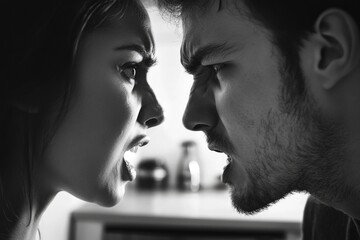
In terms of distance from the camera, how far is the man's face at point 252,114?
928 mm

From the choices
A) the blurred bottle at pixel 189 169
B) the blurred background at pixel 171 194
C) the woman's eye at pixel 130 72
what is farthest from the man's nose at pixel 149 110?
the blurred bottle at pixel 189 169

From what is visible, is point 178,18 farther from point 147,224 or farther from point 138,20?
point 147,224

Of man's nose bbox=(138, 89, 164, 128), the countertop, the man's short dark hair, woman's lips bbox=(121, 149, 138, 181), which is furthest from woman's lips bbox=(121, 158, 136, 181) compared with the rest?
the countertop

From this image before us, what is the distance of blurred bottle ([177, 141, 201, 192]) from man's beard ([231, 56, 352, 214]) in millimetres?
1592

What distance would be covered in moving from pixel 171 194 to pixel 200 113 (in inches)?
59.7

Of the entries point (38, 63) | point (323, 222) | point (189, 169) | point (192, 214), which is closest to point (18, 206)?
point (38, 63)

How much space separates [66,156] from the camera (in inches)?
34.8

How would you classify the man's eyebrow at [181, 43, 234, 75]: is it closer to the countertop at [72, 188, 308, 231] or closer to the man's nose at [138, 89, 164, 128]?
the man's nose at [138, 89, 164, 128]

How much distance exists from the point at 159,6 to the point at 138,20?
0.79ft

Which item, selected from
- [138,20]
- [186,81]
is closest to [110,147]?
[138,20]

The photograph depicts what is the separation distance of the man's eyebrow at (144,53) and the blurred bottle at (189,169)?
167 centimetres

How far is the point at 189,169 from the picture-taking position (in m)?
2.63

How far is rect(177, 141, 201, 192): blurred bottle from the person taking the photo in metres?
2.62

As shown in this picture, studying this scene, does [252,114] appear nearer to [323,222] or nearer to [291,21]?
[291,21]
